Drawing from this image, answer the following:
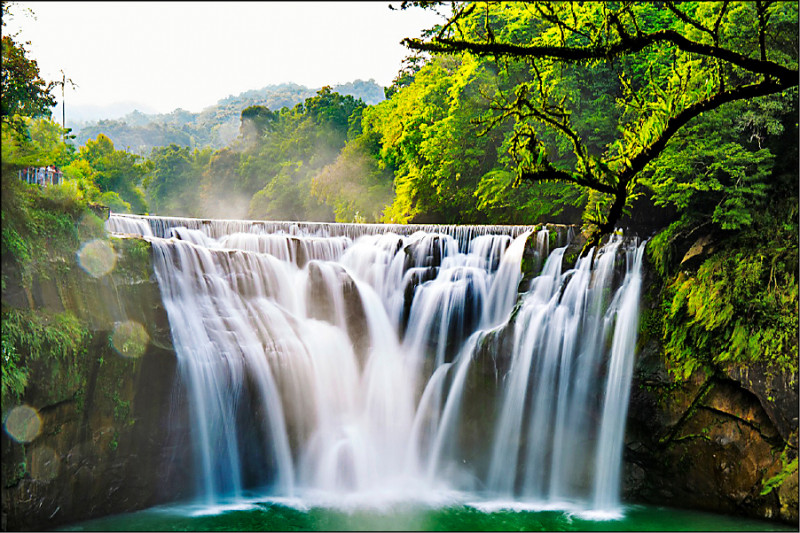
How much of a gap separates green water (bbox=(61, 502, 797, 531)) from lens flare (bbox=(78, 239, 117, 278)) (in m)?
3.91

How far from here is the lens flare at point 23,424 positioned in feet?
26.8

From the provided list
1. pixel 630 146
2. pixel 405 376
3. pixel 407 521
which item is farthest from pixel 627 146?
pixel 405 376

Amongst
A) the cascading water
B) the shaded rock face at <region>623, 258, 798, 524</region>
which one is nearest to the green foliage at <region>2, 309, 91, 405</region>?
the cascading water

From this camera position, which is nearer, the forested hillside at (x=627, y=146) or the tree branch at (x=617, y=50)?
the tree branch at (x=617, y=50)

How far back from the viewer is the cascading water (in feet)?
35.3

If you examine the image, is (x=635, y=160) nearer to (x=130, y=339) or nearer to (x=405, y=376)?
(x=130, y=339)

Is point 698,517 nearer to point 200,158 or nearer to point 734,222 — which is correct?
point 734,222

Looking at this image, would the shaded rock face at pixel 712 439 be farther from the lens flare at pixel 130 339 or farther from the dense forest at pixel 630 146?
the lens flare at pixel 130 339

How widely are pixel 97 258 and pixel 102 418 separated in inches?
104

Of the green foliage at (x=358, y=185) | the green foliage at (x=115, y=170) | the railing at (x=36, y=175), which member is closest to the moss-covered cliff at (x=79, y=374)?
the railing at (x=36, y=175)

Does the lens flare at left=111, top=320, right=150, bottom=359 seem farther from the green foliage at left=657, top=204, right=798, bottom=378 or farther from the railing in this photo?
the green foliage at left=657, top=204, right=798, bottom=378

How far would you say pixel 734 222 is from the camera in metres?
10.4

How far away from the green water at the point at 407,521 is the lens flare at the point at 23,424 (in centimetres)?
151

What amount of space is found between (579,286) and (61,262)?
359 inches
